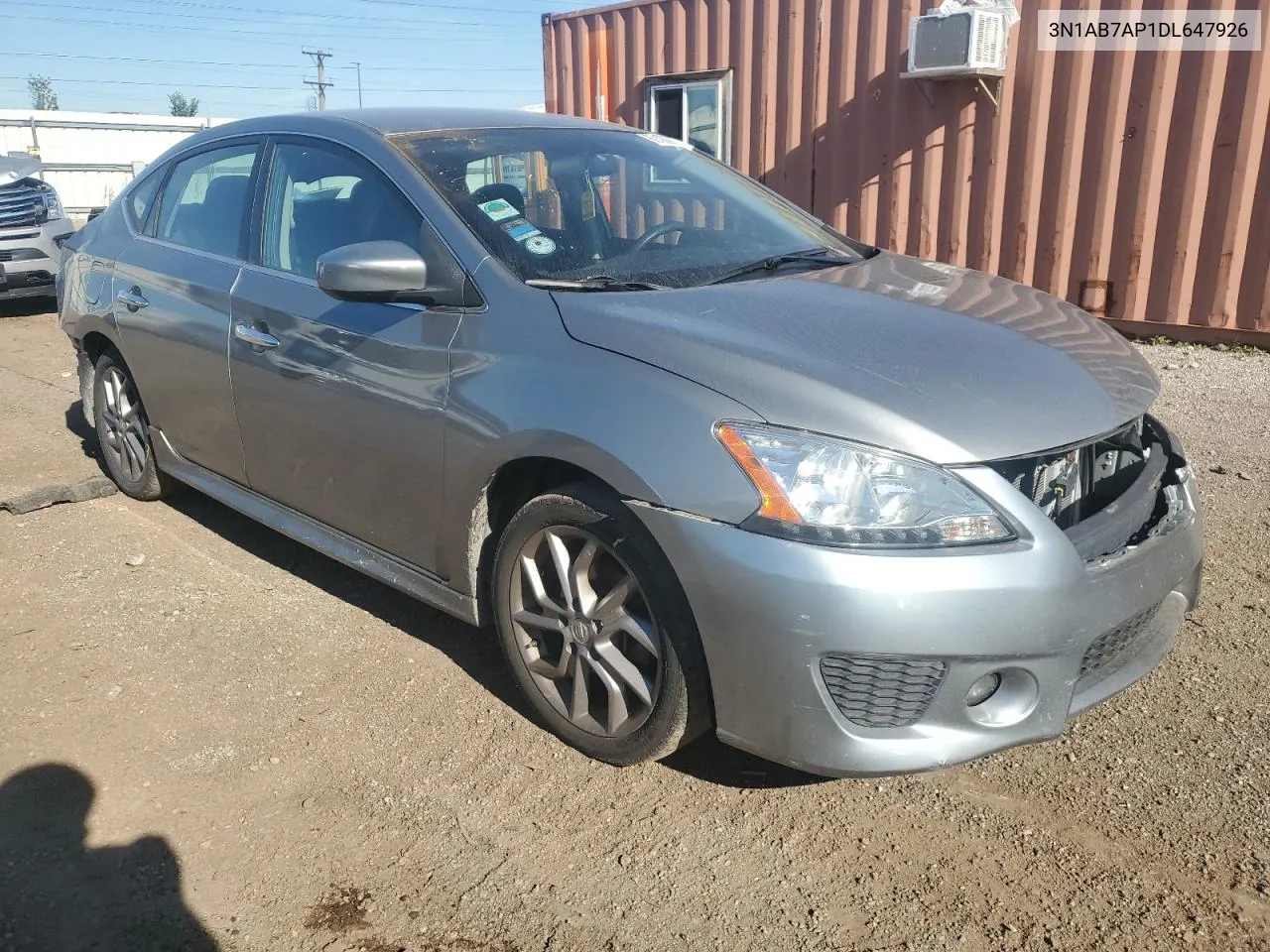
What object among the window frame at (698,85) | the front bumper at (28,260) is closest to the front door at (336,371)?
the window frame at (698,85)

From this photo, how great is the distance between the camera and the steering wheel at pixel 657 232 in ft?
10.2

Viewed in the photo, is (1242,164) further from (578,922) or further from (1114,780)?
(578,922)

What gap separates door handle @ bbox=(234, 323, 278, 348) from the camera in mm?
3394

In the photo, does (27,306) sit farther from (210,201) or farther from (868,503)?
(868,503)

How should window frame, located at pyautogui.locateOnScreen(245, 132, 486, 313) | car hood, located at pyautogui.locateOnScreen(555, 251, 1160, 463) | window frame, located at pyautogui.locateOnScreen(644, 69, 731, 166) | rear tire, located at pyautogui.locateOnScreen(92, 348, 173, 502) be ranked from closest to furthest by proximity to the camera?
1. car hood, located at pyautogui.locateOnScreen(555, 251, 1160, 463)
2. window frame, located at pyautogui.locateOnScreen(245, 132, 486, 313)
3. rear tire, located at pyautogui.locateOnScreen(92, 348, 173, 502)
4. window frame, located at pyautogui.locateOnScreen(644, 69, 731, 166)

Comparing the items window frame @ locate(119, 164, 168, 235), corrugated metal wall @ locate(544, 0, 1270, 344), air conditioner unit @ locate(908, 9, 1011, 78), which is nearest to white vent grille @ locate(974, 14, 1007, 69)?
air conditioner unit @ locate(908, 9, 1011, 78)

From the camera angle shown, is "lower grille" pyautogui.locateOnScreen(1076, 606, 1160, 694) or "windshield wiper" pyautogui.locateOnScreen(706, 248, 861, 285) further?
"windshield wiper" pyautogui.locateOnScreen(706, 248, 861, 285)

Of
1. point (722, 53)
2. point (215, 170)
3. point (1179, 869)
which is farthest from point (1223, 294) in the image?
point (215, 170)

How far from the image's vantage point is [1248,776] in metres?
2.57

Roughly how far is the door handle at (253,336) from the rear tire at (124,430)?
3.96 ft

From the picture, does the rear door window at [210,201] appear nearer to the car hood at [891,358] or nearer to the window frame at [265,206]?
the window frame at [265,206]

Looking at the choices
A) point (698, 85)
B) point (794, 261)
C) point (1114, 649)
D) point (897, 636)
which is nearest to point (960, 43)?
point (698, 85)

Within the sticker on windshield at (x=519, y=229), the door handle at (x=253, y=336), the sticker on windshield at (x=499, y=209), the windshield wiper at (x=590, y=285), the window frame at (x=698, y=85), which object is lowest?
the door handle at (x=253, y=336)

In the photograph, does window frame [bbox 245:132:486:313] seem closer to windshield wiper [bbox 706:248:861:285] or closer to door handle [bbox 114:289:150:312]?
windshield wiper [bbox 706:248:861:285]
